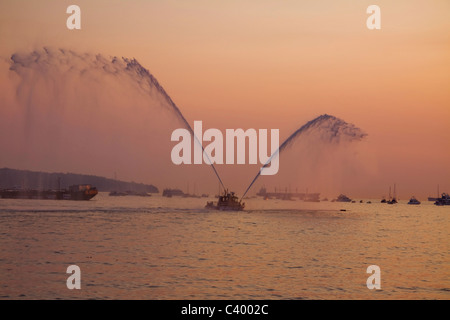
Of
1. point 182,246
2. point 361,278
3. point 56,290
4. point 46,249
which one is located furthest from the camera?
point 182,246

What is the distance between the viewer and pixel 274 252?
2067 inches

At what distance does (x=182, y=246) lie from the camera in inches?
2200

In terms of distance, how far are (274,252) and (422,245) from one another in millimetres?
24853

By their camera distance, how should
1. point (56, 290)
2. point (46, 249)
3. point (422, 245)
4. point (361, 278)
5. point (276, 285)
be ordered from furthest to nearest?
1. point (422, 245)
2. point (46, 249)
3. point (361, 278)
4. point (276, 285)
5. point (56, 290)

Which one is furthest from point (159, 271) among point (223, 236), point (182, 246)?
point (223, 236)

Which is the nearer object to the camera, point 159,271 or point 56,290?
point 56,290
